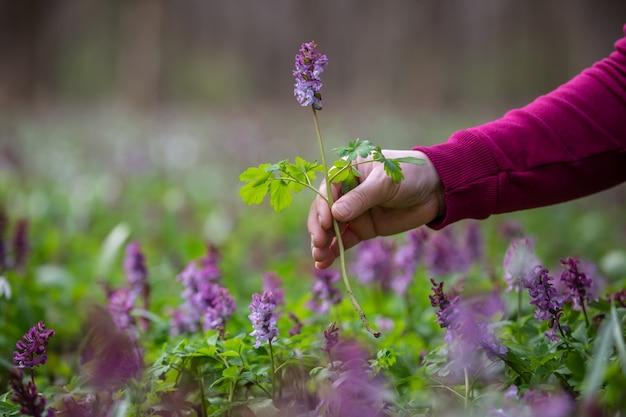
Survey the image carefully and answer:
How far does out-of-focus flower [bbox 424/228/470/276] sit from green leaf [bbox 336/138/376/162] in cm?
118

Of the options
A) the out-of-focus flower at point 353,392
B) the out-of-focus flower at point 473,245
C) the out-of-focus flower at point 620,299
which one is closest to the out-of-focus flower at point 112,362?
Answer: the out-of-focus flower at point 353,392

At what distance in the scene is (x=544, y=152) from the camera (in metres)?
1.76

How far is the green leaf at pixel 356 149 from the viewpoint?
1317 millimetres

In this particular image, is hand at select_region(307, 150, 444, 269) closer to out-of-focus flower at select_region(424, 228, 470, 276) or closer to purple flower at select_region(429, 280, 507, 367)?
purple flower at select_region(429, 280, 507, 367)

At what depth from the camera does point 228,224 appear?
3.96 meters

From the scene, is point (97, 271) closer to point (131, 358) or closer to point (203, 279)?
point (203, 279)

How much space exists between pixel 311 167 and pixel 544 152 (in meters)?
0.67

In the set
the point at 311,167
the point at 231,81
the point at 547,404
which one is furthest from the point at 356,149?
the point at 231,81

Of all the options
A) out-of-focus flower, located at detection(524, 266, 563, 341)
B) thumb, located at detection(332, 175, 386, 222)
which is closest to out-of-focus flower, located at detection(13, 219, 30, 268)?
thumb, located at detection(332, 175, 386, 222)

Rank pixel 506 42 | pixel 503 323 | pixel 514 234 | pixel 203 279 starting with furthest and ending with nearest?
pixel 506 42 < pixel 514 234 < pixel 203 279 < pixel 503 323

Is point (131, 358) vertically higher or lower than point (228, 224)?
higher

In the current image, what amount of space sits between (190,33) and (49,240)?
1188 cm

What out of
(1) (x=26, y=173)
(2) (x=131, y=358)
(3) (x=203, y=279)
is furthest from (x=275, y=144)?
(2) (x=131, y=358)

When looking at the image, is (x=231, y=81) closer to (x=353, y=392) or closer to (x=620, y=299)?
(x=620, y=299)
